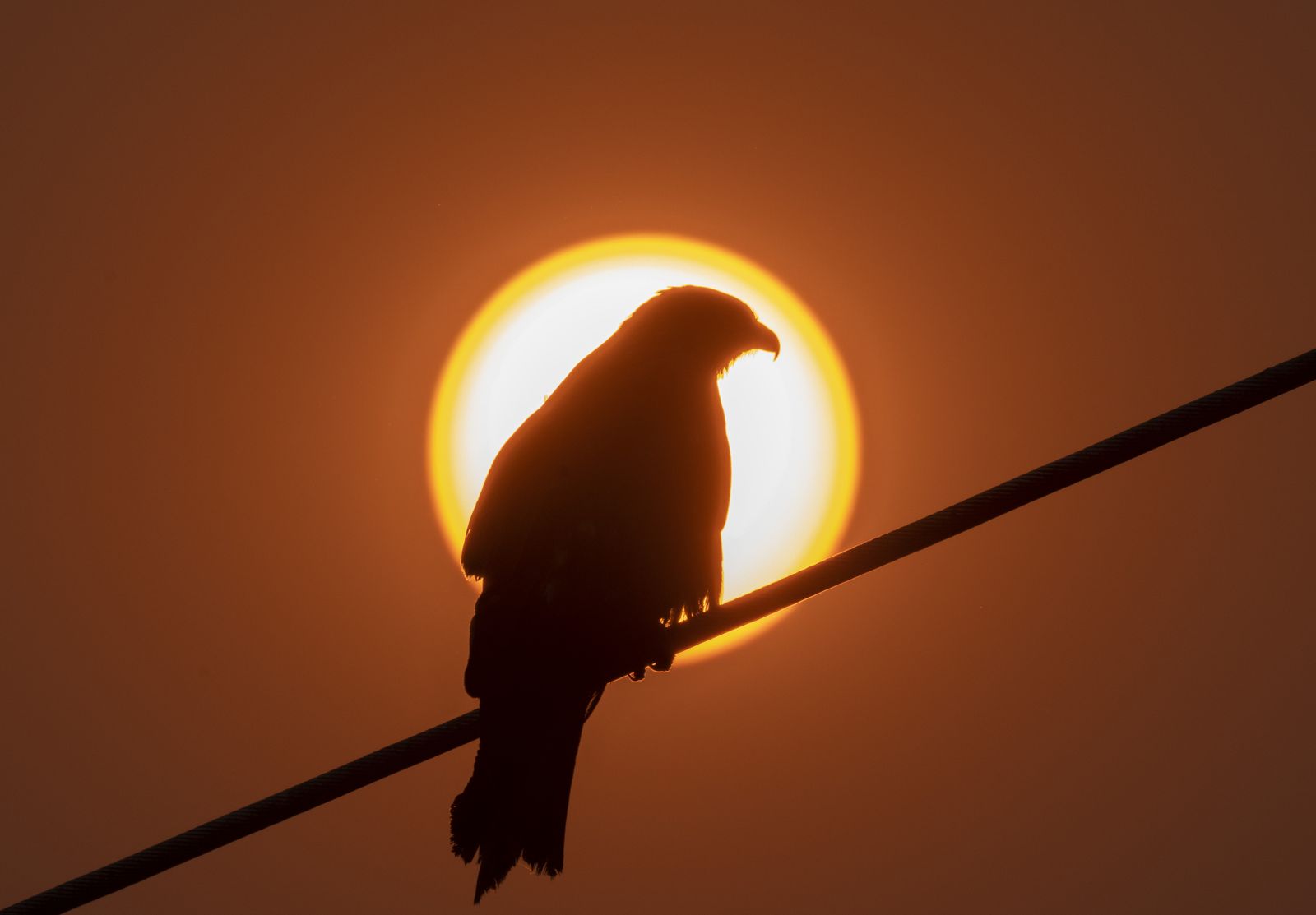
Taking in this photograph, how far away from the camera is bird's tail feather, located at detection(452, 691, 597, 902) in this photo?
3.78 metres

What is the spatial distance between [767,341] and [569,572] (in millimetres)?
2215

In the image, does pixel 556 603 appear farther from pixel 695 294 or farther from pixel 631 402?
pixel 695 294

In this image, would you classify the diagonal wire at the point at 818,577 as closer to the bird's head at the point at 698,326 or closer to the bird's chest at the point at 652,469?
the bird's chest at the point at 652,469

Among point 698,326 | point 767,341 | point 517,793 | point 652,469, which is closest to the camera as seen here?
point 517,793

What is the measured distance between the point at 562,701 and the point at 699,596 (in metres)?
0.66

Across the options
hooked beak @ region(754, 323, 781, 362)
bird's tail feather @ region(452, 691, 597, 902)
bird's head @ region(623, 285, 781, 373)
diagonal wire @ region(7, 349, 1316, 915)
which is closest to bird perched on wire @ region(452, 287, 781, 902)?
bird's tail feather @ region(452, 691, 597, 902)

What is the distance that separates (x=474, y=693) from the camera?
3.87 metres

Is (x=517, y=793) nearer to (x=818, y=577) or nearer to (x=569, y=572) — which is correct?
(x=569, y=572)

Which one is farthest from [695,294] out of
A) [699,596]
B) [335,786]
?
[335,786]

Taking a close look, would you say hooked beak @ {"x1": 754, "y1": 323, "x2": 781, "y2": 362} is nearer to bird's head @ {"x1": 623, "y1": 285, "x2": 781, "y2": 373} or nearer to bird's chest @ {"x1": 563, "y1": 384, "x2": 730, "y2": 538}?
bird's head @ {"x1": 623, "y1": 285, "x2": 781, "y2": 373}

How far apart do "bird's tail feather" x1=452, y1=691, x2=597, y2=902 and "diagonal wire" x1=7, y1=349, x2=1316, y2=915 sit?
46 cm

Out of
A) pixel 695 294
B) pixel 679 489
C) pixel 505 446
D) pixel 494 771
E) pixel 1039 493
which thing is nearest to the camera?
pixel 1039 493

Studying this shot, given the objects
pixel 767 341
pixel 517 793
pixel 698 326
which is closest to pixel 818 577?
pixel 517 793

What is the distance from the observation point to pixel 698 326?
4.93 meters
